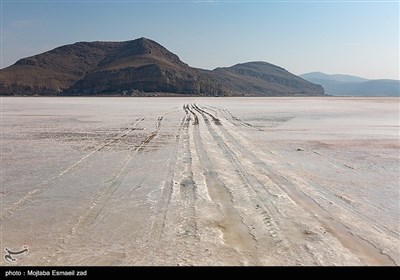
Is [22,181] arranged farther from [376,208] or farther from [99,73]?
[99,73]

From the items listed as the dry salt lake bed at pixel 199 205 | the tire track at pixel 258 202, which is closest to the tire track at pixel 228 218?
the dry salt lake bed at pixel 199 205

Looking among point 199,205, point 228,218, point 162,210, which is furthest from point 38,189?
point 228,218

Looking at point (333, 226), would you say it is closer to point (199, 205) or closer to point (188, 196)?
point (199, 205)

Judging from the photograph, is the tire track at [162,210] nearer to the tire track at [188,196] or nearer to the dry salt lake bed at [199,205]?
the dry salt lake bed at [199,205]

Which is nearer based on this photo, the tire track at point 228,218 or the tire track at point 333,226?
the tire track at point 333,226
